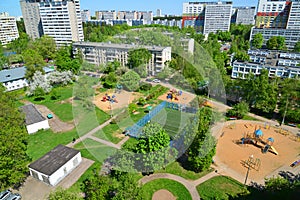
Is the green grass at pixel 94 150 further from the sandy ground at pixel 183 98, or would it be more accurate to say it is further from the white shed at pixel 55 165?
the sandy ground at pixel 183 98

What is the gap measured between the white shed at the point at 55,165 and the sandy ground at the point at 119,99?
11.6m

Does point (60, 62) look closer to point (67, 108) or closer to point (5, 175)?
point (67, 108)

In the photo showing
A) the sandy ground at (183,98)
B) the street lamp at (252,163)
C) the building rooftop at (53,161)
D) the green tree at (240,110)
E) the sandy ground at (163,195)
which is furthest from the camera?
the sandy ground at (183,98)

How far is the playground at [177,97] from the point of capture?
107 ft

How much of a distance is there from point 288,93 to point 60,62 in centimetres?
3896

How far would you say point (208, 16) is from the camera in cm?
8988

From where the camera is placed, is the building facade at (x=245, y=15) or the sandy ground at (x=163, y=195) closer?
the sandy ground at (x=163, y=195)

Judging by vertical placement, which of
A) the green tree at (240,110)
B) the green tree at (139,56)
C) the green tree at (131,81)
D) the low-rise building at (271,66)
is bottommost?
the green tree at (240,110)

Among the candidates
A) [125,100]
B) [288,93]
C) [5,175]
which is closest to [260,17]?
[288,93]

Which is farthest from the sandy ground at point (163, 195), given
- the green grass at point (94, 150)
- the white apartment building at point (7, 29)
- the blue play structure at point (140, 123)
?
the white apartment building at point (7, 29)

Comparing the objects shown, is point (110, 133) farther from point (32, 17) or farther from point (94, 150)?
point (32, 17)

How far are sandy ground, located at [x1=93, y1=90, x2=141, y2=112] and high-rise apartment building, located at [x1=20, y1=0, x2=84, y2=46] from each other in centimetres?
3500

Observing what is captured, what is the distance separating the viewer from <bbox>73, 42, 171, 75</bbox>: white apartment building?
4272 centimetres

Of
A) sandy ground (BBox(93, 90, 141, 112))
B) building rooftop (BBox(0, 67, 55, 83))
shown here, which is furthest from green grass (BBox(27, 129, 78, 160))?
building rooftop (BBox(0, 67, 55, 83))
